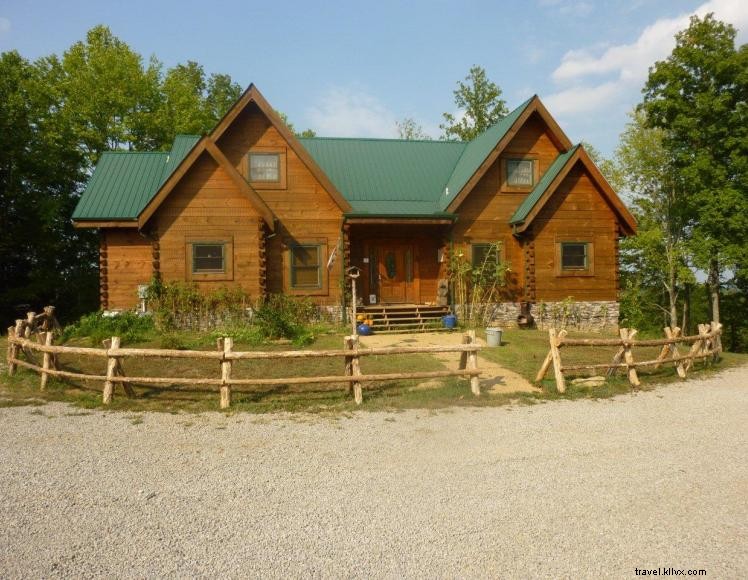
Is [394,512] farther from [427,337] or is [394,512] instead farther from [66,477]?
[427,337]

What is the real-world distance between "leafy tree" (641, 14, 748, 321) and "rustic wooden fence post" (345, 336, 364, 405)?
70.8 feet

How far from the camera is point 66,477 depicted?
18.4 feet

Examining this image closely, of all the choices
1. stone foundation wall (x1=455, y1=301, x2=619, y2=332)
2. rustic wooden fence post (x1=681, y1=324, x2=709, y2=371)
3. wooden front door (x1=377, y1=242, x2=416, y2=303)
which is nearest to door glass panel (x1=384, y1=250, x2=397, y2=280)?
wooden front door (x1=377, y1=242, x2=416, y2=303)

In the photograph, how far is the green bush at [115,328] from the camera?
1495 centimetres

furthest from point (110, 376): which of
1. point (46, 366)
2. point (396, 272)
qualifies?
point (396, 272)

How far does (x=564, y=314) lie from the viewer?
19.0 metres

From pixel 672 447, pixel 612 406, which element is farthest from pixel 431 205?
pixel 672 447

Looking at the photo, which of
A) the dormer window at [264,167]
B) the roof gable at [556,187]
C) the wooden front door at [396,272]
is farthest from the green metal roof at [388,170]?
the roof gable at [556,187]

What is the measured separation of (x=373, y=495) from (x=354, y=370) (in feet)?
12.6

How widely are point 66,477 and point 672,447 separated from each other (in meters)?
7.38

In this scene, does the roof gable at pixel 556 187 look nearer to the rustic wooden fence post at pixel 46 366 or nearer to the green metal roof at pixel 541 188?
the green metal roof at pixel 541 188

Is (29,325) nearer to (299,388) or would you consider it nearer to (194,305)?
(194,305)

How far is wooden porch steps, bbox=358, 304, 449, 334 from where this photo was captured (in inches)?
689

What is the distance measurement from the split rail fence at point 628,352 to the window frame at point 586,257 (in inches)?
253
